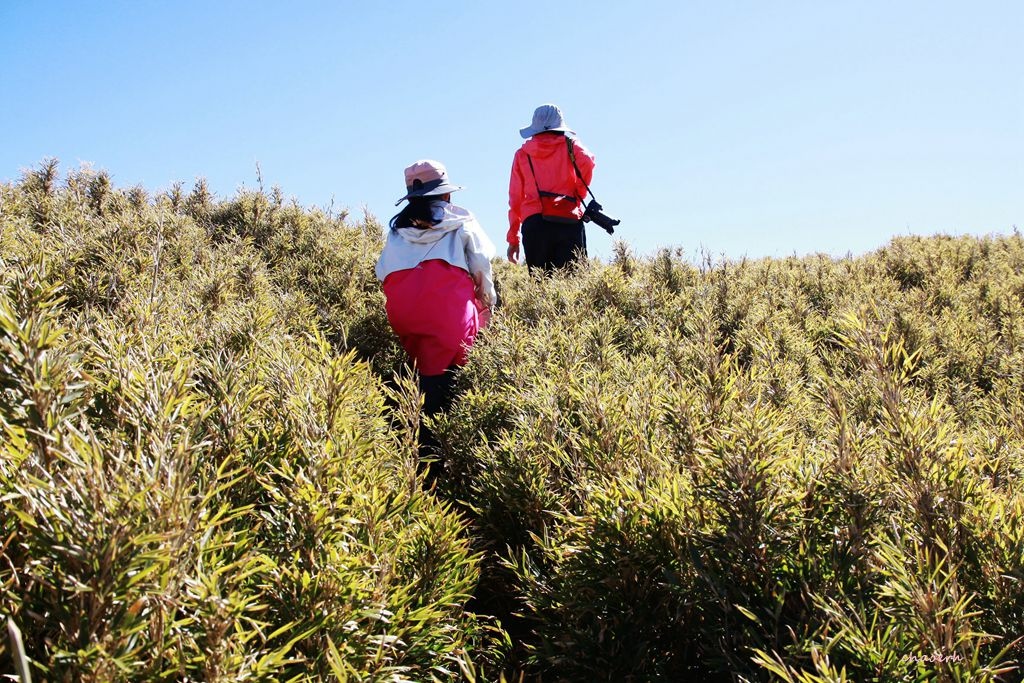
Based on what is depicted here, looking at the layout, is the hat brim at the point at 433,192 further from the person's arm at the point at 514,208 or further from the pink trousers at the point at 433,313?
the person's arm at the point at 514,208

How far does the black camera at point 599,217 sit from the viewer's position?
304 inches

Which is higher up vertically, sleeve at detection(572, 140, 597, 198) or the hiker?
sleeve at detection(572, 140, 597, 198)

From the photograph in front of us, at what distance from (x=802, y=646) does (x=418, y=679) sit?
108 cm

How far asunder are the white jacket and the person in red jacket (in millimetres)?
2243

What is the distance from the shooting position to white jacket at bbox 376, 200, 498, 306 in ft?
16.6

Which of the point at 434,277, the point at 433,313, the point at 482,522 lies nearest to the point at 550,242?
the point at 434,277

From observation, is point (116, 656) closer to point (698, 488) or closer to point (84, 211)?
point (698, 488)

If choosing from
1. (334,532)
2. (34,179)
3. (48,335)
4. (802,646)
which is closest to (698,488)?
(802,646)

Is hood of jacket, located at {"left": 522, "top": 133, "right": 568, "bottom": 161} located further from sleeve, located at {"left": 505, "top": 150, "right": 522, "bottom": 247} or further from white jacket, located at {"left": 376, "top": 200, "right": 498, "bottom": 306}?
white jacket, located at {"left": 376, "top": 200, "right": 498, "bottom": 306}

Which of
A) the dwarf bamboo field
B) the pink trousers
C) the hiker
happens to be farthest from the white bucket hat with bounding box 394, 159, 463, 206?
the dwarf bamboo field

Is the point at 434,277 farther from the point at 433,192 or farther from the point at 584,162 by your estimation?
the point at 584,162

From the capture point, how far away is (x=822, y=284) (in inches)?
317

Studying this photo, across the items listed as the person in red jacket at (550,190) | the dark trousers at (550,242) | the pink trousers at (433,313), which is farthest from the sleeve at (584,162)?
the pink trousers at (433,313)

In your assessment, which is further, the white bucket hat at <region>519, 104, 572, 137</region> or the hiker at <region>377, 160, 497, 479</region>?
the white bucket hat at <region>519, 104, 572, 137</region>
